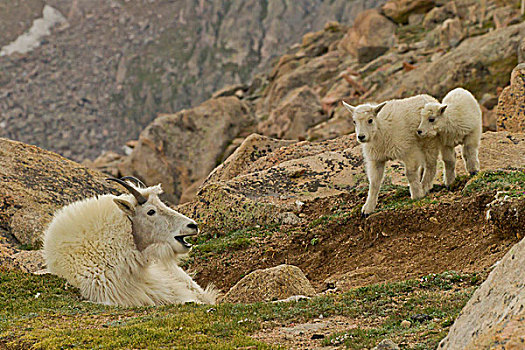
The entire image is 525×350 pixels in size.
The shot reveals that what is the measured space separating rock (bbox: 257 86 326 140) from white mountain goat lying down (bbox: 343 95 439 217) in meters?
36.6

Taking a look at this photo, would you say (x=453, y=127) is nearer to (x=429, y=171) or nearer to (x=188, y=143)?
(x=429, y=171)

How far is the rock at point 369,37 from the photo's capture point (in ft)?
217

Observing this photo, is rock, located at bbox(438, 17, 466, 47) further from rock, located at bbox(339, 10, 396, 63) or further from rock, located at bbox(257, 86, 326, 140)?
rock, located at bbox(257, 86, 326, 140)

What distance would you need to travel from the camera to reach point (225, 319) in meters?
8.02

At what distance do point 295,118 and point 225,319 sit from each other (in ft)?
148

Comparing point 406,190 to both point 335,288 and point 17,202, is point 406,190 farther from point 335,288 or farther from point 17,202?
point 17,202

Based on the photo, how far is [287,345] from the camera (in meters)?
6.69

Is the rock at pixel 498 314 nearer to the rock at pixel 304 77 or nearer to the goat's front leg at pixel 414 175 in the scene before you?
the goat's front leg at pixel 414 175

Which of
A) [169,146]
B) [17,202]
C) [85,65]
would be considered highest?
[85,65]

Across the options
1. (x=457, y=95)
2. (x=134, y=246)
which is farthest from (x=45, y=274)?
(x=457, y=95)

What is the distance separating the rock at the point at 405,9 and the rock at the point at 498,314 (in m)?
74.4

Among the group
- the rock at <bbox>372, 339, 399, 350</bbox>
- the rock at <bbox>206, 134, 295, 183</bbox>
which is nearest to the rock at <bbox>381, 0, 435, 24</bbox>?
the rock at <bbox>206, 134, 295, 183</bbox>

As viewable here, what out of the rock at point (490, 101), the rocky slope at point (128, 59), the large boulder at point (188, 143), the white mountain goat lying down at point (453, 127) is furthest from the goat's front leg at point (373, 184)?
the rocky slope at point (128, 59)

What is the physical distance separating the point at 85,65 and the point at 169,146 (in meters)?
92.0
